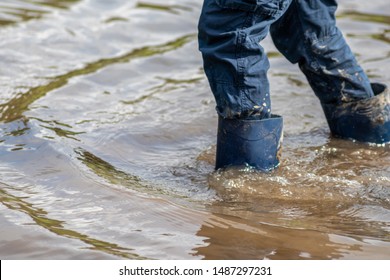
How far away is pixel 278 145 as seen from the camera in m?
3.31

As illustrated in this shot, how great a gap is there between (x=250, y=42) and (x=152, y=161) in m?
0.76

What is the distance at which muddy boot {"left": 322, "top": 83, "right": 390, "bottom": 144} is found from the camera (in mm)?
3670

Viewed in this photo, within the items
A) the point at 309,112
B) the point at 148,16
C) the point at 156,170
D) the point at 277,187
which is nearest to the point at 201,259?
the point at 277,187

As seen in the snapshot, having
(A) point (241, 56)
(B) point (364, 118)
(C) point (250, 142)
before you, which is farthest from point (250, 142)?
(B) point (364, 118)

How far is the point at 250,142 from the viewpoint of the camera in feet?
10.6

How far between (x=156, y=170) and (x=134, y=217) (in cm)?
56

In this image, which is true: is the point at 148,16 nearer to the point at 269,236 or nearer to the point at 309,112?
the point at 309,112

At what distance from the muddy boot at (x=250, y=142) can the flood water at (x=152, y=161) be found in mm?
52

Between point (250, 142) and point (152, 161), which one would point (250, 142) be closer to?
point (250, 142)

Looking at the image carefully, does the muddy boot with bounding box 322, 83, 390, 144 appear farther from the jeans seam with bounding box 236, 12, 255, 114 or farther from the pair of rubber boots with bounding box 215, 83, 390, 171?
the jeans seam with bounding box 236, 12, 255, 114

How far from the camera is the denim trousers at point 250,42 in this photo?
9.96 ft

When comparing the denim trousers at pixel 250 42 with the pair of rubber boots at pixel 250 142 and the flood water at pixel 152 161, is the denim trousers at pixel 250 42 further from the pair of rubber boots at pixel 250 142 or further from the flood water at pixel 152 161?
the flood water at pixel 152 161
